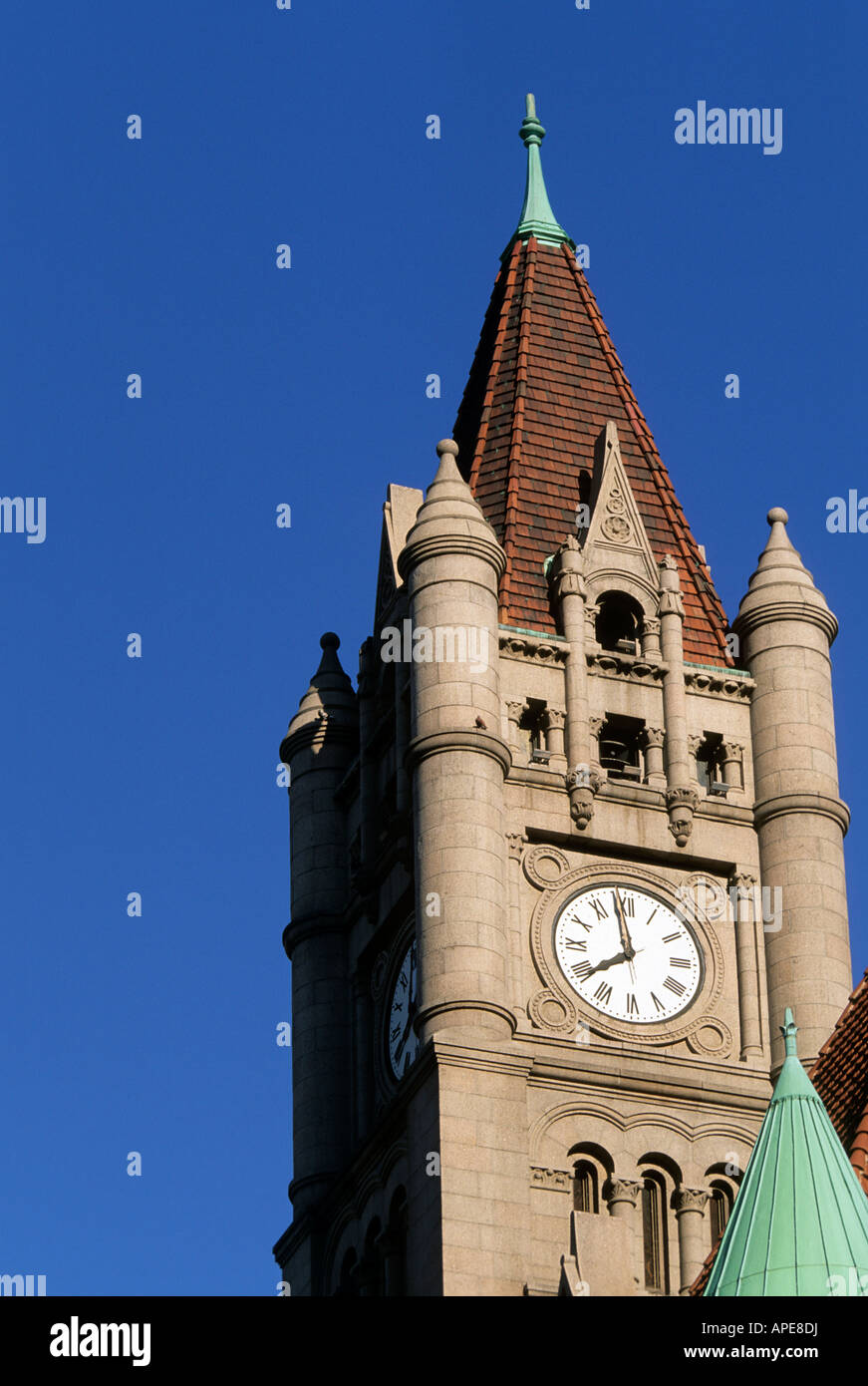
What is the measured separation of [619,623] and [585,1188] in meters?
11.7

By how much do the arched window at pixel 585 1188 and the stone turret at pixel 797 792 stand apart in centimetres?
400

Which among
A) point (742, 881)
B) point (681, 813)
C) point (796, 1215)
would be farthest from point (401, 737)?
point (796, 1215)

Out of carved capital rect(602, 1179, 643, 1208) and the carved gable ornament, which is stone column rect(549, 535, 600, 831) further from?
carved capital rect(602, 1179, 643, 1208)

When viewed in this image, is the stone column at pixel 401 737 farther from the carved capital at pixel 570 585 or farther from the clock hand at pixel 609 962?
the clock hand at pixel 609 962

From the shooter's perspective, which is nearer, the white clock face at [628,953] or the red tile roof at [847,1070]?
the red tile roof at [847,1070]

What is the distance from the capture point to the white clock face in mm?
64000

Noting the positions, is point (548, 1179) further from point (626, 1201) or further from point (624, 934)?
point (624, 934)

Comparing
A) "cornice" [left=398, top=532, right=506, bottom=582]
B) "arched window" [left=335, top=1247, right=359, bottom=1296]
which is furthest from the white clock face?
"cornice" [left=398, top=532, right=506, bottom=582]

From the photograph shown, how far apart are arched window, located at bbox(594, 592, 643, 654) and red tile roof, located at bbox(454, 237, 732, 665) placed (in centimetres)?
110

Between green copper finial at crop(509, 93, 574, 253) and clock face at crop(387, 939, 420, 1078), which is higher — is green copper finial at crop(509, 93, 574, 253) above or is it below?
above

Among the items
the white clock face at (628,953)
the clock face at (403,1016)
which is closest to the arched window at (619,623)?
the white clock face at (628,953)

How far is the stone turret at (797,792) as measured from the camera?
65.1 meters

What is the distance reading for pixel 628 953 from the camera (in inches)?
2544
